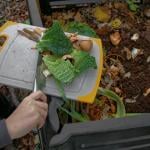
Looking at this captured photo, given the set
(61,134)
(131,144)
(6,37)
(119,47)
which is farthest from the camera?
(119,47)

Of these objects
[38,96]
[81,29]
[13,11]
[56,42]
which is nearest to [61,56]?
[56,42]

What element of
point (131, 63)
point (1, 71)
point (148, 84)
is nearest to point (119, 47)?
point (131, 63)

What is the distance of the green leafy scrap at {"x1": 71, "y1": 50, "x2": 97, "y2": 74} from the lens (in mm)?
1423

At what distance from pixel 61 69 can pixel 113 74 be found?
0.41 metres

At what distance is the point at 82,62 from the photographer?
1418mm

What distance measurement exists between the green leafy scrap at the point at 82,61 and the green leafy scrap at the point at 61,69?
22mm

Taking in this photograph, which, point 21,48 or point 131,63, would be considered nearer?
point 21,48

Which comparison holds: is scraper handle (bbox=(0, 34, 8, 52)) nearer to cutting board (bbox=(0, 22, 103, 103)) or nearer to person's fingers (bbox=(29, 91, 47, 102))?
cutting board (bbox=(0, 22, 103, 103))

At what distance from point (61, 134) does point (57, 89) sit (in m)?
0.24

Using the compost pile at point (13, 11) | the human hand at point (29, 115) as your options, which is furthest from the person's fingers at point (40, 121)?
the compost pile at point (13, 11)

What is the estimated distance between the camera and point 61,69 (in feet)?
4.57

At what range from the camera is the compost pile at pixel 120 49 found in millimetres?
1642

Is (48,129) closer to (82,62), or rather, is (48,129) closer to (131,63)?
(82,62)

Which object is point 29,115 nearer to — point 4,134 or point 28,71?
point 4,134
